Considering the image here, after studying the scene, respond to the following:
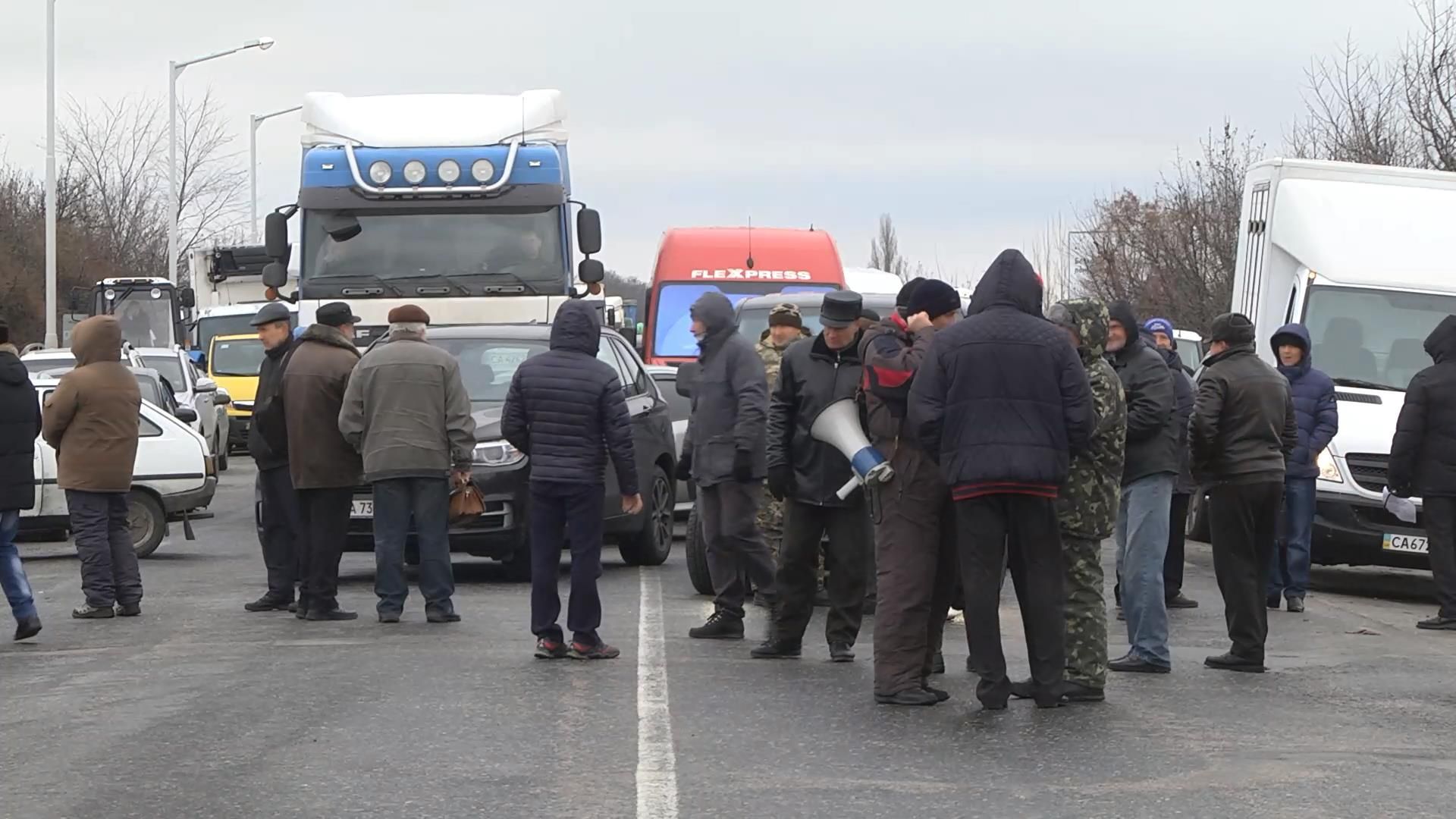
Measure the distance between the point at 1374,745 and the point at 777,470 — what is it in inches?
128

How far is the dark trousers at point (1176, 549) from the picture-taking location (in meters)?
14.2

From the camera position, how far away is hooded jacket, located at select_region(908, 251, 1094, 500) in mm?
9141

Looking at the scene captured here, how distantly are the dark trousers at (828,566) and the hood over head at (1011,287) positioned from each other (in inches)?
68.8

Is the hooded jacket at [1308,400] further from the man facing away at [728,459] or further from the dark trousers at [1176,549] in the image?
the man facing away at [728,459]

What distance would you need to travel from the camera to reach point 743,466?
11727 millimetres

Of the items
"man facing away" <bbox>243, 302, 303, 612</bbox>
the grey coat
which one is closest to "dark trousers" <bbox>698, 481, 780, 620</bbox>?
the grey coat

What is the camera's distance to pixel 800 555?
1099cm

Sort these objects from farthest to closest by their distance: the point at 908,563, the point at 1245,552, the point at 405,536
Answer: the point at 405,536
the point at 1245,552
the point at 908,563

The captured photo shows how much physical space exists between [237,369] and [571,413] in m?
28.6

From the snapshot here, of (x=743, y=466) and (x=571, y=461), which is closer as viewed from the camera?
(x=571, y=461)

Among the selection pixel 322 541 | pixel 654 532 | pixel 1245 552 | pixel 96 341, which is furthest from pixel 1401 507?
pixel 96 341

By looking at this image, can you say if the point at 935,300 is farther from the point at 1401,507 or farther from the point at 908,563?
the point at 1401,507

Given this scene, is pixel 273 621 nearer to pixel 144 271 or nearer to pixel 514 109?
pixel 514 109

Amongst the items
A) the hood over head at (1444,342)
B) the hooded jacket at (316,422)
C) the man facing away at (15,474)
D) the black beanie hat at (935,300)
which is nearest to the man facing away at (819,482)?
the black beanie hat at (935,300)
